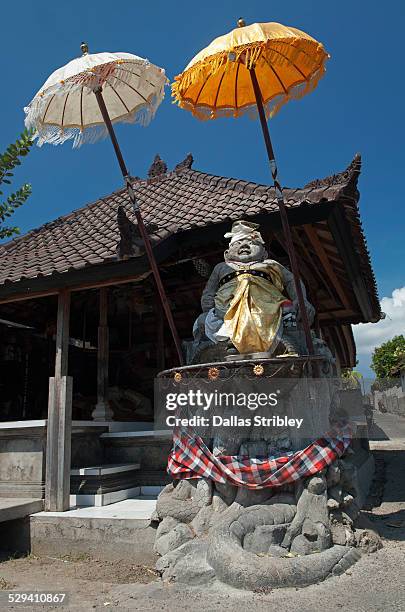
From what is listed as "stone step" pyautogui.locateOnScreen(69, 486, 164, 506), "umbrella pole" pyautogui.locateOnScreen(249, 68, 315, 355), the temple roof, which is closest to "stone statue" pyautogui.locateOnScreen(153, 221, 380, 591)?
"umbrella pole" pyautogui.locateOnScreen(249, 68, 315, 355)

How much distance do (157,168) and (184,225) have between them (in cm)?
466

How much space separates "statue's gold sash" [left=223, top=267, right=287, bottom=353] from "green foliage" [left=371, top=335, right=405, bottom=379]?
39.4 m

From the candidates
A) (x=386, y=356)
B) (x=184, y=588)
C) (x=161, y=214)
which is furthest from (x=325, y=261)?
(x=386, y=356)

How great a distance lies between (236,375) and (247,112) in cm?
327

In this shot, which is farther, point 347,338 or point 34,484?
point 347,338

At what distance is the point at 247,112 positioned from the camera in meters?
6.04

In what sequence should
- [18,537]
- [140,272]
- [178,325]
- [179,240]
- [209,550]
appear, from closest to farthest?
[209,550] < [18,537] < [140,272] < [179,240] < [178,325]

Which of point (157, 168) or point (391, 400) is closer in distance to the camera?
point (157, 168)

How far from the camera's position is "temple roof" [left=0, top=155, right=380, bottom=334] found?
6469mm

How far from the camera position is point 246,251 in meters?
6.07

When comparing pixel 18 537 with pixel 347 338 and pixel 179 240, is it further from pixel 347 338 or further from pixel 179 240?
pixel 347 338

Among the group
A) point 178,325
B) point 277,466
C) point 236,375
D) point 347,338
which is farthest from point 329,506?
point 347,338

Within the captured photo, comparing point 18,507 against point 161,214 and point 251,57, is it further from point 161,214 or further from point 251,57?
point 251,57

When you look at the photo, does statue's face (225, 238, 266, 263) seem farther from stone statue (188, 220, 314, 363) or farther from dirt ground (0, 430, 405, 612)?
dirt ground (0, 430, 405, 612)
